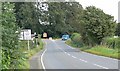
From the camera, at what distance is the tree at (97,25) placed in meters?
50.5

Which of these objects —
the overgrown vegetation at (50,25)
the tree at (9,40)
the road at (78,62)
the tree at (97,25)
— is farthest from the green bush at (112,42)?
the tree at (9,40)

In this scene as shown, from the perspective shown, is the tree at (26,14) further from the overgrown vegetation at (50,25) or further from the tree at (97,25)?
the tree at (97,25)

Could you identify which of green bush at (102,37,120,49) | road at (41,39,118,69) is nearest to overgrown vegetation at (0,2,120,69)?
green bush at (102,37,120,49)

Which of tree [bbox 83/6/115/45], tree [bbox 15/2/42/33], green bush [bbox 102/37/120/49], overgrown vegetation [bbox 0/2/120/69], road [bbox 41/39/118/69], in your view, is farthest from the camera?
tree [bbox 83/6/115/45]

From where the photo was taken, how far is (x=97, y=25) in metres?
51.3

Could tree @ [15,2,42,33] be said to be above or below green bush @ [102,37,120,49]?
above

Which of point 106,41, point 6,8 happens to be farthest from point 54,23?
point 6,8

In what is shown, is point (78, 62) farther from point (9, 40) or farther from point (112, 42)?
point (9, 40)

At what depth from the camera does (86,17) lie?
175ft

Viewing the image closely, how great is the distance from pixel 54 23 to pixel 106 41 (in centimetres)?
4617

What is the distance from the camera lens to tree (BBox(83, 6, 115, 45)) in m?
50.5

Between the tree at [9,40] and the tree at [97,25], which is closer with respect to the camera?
the tree at [9,40]

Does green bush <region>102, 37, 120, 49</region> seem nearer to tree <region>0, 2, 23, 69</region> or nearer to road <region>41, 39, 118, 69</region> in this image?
road <region>41, 39, 118, 69</region>

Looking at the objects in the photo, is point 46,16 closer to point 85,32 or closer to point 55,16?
point 55,16
